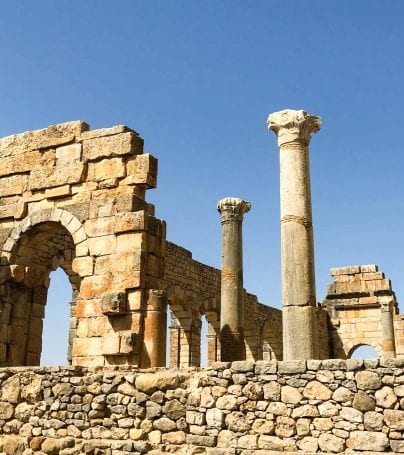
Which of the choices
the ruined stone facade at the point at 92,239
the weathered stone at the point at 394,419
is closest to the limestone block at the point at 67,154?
the ruined stone facade at the point at 92,239

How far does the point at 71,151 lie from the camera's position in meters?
12.0

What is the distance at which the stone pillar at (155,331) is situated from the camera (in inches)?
399

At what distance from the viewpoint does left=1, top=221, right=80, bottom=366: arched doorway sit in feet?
38.9

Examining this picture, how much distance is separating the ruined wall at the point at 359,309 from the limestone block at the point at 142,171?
13975 millimetres

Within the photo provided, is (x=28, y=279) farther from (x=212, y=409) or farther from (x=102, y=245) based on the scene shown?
(x=212, y=409)

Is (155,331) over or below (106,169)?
below

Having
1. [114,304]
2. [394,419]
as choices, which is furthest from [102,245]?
[394,419]

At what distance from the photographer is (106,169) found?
37.7 ft

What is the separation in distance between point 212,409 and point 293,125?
→ 5.14 m

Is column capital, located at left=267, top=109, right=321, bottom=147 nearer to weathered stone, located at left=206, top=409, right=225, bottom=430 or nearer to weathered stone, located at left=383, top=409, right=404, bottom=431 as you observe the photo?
weathered stone, located at left=206, top=409, right=225, bottom=430

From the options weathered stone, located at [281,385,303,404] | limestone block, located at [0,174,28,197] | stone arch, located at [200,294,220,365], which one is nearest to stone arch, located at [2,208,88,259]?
limestone block, located at [0,174,28,197]

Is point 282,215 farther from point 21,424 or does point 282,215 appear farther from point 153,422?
point 21,424

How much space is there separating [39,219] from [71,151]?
60.2 inches

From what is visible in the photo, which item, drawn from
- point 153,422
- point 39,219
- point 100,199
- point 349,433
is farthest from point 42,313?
point 349,433
